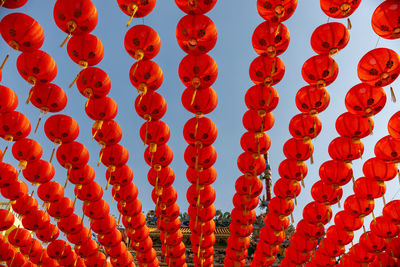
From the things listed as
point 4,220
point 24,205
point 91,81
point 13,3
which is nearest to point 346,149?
point 91,81

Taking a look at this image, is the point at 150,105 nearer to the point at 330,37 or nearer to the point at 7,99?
the point at 7,99

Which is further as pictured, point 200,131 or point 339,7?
point 200,131

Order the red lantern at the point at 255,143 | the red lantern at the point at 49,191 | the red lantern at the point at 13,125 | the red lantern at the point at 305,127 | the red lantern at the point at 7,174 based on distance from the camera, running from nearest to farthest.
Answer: the red lantern at the point at 13,125
the red lantern at the point at 305,127
the red lantern at the point at 255,143
the red lantern at the point at 7,174
the red lantern at the point at 49,191

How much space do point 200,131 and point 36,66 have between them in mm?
2962

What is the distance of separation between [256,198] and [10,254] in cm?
653

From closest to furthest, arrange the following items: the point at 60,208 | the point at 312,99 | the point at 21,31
A: the point at 21,31 < the point at 312,99 < the point at 60,208

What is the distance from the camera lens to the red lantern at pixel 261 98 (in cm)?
539

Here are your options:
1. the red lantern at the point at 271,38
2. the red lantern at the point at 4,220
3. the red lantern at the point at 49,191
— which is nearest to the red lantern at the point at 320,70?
the red lantern at the point at 271,38

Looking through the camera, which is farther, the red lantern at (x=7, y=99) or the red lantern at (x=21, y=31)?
the red lantern at (x=7, y=99)

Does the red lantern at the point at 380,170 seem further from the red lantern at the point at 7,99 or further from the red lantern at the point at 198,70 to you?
the red lantern at the point at 7,99

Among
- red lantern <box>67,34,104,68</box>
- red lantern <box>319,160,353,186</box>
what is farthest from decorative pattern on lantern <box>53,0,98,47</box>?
red lantern <box>319,160,353,186</box>

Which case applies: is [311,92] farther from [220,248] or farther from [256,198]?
[220,248]

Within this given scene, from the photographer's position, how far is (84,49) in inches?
186

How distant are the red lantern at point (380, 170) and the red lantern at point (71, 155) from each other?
579 cm
